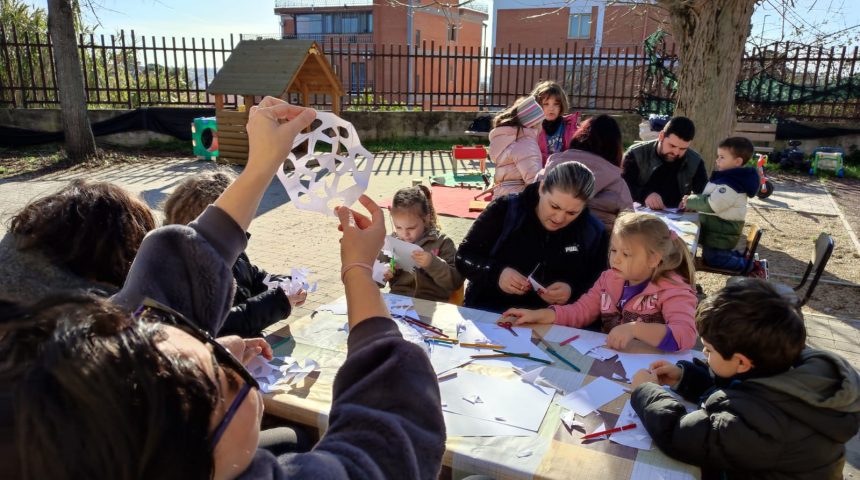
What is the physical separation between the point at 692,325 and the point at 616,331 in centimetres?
32

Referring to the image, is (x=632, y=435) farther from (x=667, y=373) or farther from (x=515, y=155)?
(x=515, y=155)

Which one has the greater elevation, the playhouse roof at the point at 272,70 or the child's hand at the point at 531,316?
the playhouse roof at the point at 272,70

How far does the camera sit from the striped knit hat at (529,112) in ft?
15.0

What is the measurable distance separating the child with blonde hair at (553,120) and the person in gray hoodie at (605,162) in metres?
1.27

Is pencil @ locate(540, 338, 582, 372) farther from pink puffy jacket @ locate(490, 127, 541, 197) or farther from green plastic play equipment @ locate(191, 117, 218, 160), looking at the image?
green plastic play equipment @ locate(191, 117, 218, 160)

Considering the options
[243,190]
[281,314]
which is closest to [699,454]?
[243,190]

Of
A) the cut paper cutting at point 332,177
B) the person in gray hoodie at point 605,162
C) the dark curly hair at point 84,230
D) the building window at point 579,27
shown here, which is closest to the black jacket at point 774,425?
the cut paper cutting at point 332,177

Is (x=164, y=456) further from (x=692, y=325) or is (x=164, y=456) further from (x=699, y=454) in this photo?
(x=692, y=325)

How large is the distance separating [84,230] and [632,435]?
171 cm

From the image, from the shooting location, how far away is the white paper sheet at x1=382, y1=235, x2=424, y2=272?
282 centimetres

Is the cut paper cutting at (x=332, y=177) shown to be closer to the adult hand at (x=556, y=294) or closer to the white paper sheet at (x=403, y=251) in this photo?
the white paper sheet at (x=403, y=251)

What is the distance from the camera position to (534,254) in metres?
3.12

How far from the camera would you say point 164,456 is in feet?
2.11

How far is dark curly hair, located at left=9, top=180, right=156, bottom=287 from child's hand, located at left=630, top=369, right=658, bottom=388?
1.66m
